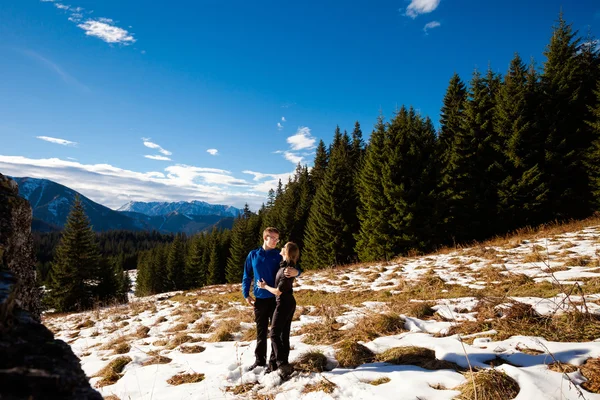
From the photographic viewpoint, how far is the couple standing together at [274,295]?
13.5ft

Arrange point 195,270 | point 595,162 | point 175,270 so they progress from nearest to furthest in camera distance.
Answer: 1. point 595,162
2. point 195,270
3. point 175,270

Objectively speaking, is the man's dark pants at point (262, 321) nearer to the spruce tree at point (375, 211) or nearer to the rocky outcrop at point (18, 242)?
the rocky outcrop at point (18, 242)

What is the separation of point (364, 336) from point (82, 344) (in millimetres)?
7700

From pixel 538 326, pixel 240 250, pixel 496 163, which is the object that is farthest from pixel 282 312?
pixel 240 250

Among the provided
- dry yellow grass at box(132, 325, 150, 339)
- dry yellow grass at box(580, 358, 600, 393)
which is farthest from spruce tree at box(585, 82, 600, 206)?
dry yellow grass at box(132, 325, 150, 339)

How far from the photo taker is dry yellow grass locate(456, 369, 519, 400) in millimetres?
2773

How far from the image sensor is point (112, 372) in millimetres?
4812

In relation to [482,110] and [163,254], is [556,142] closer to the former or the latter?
[482,110]

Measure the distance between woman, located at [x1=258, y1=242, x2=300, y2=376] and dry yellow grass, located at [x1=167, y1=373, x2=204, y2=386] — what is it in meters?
1.16

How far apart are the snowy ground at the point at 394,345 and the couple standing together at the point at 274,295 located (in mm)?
265

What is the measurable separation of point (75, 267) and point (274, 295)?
2863cm

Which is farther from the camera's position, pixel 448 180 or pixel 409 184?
pixel 448 180

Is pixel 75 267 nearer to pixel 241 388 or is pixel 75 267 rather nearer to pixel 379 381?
pixel 241 388

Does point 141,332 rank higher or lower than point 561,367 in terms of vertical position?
lower
